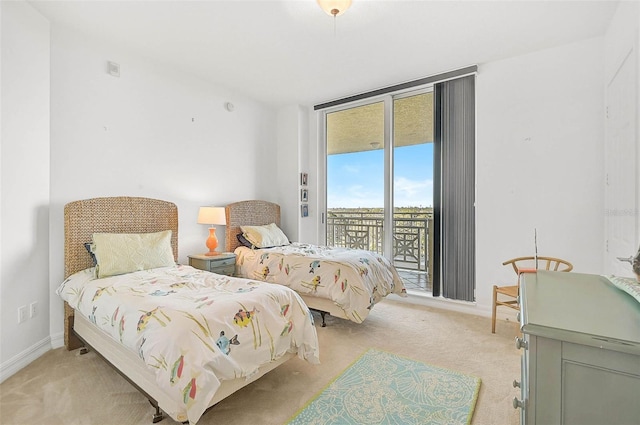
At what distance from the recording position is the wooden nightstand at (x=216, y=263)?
11.5 ft

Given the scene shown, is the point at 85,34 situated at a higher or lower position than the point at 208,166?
higher

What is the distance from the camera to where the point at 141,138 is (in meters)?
3.29

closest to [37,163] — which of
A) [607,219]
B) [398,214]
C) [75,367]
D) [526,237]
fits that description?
[75,367]

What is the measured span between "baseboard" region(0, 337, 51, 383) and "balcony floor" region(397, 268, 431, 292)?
4015 millimetres

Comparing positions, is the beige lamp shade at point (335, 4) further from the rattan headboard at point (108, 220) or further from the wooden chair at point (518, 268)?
the wooden chair at point (518, 268)

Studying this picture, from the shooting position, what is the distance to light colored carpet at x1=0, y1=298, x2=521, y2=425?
180 centimetres

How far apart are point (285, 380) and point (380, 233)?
3.29m

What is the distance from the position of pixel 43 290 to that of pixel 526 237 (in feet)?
15.0

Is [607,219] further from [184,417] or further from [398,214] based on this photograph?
[184,417]

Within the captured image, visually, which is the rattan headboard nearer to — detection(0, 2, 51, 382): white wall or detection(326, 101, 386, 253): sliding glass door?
detection(0, 2, 51, 382): white wall

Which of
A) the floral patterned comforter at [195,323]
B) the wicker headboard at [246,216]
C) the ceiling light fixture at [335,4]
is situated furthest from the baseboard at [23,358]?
the ceiling light fixture at [335,4]

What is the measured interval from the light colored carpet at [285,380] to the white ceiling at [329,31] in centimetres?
282

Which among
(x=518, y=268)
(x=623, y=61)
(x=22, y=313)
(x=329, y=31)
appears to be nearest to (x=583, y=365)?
(x=623, y=61)

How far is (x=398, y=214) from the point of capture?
4.66m
